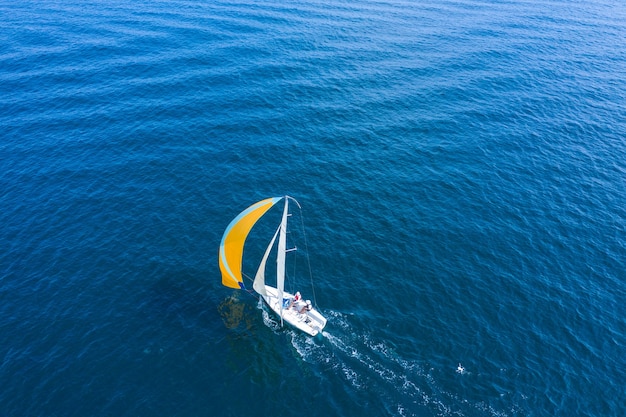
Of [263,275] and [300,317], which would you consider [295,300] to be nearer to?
[300,317]

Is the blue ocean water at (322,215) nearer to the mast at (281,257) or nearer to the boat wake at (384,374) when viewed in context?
the boat wake at (384,374)

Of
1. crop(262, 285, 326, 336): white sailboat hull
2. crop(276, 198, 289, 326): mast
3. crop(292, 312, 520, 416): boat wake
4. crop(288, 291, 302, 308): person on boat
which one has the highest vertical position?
crop(276, 198, 289, 326): mast

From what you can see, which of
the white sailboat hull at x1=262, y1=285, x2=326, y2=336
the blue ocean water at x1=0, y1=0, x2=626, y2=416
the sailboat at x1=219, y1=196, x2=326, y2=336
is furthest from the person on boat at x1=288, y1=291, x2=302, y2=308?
the blue ocean water at x1=0, y1=0, x2=626, y2=416

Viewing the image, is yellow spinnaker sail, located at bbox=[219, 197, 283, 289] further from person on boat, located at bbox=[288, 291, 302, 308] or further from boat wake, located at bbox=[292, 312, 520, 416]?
boat wake, located at bbox=[292, 312, 520, 416]

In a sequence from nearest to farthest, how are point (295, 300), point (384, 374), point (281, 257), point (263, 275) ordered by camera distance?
point (384, 374) → point (281, 257) → point (263, 275) → point (295, 300)

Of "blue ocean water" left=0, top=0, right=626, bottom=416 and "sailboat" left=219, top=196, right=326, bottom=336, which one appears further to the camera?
"sailboat" left=219, top=196, right=326, bottom=336

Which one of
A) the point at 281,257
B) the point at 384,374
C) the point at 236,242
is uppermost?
the point at 236,242

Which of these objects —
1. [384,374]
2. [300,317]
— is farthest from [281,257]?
[384,374]
